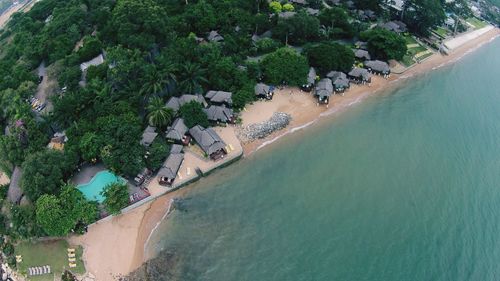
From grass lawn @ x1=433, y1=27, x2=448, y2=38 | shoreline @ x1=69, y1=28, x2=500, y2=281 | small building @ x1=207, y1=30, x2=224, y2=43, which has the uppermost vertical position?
small building @ x1=207, y1=30, x2=224, y2=43

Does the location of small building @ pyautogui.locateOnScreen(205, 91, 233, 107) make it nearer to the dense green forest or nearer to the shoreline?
the dense green forest

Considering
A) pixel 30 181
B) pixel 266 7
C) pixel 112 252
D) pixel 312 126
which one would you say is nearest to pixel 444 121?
pixel 312 126

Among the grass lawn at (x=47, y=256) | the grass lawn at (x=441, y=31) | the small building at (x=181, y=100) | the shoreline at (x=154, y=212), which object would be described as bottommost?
the grass lawn at (x=47, y=256)

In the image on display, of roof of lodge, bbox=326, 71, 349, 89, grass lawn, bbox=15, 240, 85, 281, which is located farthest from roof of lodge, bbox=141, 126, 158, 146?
roof of lodge, bbox=326, 71, 349, 89

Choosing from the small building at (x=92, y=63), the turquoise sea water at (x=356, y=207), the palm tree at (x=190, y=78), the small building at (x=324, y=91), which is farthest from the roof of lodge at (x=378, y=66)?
the small building at (x=92, y=63)

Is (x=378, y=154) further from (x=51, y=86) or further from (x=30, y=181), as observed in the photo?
(x=51, y=86)

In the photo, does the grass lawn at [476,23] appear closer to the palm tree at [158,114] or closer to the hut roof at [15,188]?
the palm tree at [158,114]
